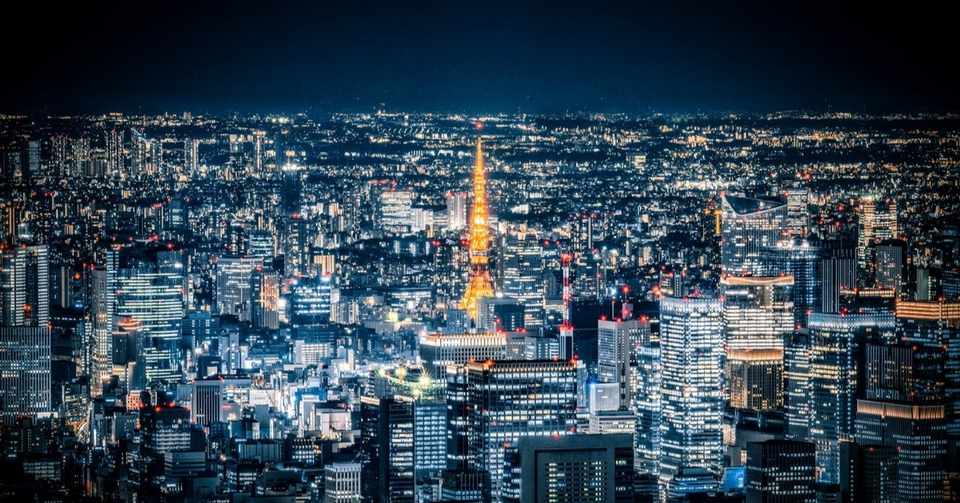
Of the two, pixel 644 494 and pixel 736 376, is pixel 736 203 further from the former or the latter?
pixel 644 494

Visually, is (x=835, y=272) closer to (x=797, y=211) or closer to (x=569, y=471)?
(x=797, y=211)

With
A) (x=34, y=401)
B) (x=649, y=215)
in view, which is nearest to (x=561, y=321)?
(x=649, y=215)

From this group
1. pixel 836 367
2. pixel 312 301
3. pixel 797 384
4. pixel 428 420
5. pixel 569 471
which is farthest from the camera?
pixel 312 301

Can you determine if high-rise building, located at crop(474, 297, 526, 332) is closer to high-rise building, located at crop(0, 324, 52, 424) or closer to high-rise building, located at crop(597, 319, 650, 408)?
high-rise building, located at crop(597, 319, 650, 408)

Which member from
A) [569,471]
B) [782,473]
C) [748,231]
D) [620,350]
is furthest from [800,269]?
[569,471]

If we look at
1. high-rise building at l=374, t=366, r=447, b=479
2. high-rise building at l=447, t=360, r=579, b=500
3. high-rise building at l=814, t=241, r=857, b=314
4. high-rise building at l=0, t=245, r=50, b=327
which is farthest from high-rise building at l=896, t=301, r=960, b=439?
high-rise building at l=0, t=245, r=50, b=327

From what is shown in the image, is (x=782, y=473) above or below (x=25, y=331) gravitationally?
below
